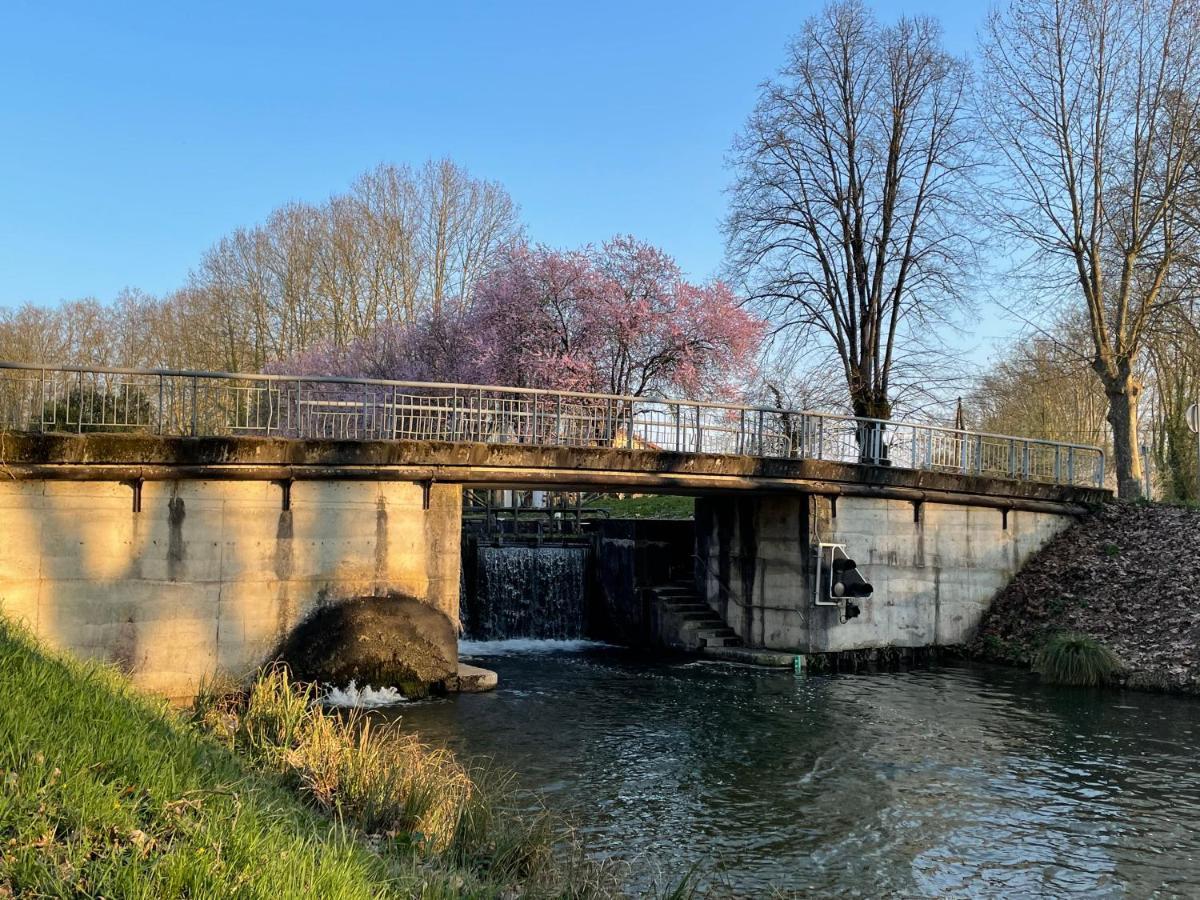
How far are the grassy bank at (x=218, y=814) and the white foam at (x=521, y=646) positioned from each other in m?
12.6

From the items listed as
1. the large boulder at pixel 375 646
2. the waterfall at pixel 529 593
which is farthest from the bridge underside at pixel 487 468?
the waterfall at pixel 529 593

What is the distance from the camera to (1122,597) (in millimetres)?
20828

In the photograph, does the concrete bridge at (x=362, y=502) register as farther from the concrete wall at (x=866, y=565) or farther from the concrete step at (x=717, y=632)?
the concrete step at (x=717, y=632)

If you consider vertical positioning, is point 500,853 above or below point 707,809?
above

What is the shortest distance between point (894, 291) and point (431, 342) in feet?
51.6

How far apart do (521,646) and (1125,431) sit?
16778mm

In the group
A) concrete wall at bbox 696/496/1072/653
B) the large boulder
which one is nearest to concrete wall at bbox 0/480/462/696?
the large boulder

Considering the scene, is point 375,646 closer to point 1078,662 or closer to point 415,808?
point 415,808

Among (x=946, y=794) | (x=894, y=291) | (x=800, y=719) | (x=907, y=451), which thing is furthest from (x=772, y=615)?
(x=894, y=291)

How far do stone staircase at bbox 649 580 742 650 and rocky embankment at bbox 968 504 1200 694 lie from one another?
17.8 ft

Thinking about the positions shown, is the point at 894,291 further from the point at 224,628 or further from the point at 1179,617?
the point at 224,628

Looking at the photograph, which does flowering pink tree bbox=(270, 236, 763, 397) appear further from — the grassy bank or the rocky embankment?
the grassy bank

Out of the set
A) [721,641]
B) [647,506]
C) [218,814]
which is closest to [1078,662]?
[721,641]

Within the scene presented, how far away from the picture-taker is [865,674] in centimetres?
1991
